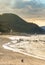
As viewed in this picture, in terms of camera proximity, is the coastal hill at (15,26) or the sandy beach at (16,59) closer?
the sandy beach at (16,59)

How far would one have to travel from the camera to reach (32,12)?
71750 millimetres

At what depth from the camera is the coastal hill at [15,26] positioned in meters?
37.8

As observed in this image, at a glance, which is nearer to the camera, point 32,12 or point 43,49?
point 43,49

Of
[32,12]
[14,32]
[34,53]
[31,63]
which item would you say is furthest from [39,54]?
[32,12]

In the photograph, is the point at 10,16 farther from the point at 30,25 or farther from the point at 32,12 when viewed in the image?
the point at 32,12

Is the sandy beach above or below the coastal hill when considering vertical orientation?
below

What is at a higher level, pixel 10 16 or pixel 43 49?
pixel 10 16

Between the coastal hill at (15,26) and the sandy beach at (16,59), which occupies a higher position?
the coastal hill at (15,26)

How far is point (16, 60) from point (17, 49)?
4807mm

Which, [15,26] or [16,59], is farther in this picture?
[15,26]

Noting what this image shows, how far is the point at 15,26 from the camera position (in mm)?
38469

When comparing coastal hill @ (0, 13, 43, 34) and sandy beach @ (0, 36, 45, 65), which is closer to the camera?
sandy beach @ (0, 36, 45, 65)

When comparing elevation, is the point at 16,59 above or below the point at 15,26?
below

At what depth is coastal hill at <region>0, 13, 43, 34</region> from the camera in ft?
124
